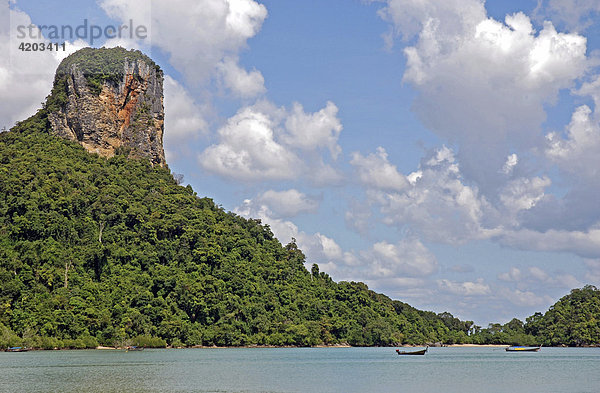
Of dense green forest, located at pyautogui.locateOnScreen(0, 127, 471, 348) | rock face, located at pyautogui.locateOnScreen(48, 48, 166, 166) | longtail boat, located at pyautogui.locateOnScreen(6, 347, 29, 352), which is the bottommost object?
longtail boat, located at pyautogui.locateOnScreen(6, 347, 29, 352)

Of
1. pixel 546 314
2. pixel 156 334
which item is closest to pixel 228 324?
pixel 156 334

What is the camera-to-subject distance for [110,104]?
12194 cm

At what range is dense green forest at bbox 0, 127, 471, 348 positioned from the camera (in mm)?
81188

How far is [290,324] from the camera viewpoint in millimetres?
111188

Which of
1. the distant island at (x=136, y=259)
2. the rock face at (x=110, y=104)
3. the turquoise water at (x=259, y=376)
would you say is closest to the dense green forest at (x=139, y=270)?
the distant island at (x=136, y=259)

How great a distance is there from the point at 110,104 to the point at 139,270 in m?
38.2

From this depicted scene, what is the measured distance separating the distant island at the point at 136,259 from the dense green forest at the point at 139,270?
20cm

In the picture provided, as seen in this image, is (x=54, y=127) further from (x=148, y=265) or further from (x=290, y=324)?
(x=290, y=324)

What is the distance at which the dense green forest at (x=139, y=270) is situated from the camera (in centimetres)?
8119

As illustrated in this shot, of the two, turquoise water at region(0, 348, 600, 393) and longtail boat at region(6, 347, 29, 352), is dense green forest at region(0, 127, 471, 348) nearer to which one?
longtail boat at region(6, 347, 29, 352)

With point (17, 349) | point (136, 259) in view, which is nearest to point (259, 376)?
point (17, 349)

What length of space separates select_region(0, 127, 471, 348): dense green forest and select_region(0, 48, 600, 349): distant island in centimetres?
20

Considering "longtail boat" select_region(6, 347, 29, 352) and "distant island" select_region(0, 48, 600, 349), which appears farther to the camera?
"distant island" select_region(0, 48, 600, 349)

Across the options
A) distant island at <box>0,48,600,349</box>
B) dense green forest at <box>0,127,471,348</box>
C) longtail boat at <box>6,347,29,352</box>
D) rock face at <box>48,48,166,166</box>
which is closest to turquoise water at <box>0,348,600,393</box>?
longtail boat at <box>6,347,29,352</box>
